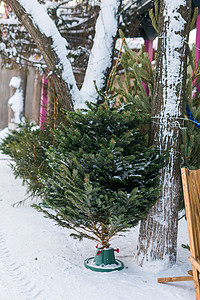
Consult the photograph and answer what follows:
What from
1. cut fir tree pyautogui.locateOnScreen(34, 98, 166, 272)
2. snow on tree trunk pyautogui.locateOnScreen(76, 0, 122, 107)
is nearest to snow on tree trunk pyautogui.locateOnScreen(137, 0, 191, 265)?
cut fir tree pyautogui.locateOnScreen(34, 98, 166, 272)

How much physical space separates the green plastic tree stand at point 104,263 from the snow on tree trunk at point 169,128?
270mm

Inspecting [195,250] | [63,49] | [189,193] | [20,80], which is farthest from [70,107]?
[20,80]

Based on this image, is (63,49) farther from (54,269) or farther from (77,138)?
(54,269)

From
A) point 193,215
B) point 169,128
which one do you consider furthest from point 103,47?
point 193,215

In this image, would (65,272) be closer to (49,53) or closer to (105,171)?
(105,171)

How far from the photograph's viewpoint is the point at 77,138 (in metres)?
3.11

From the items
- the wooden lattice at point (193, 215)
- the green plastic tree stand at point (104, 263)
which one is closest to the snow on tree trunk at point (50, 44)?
the green plastic tree stand at point (104, 263)

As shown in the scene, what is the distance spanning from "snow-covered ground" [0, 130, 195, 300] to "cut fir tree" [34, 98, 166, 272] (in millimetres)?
488

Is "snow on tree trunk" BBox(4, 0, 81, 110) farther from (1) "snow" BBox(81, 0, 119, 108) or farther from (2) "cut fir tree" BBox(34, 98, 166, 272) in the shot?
(2) "cut fir tree" BBox(34, 98, 166, 272)

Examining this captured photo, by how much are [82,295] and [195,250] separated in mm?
997

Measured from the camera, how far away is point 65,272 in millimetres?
3221

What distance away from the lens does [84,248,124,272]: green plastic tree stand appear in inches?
130

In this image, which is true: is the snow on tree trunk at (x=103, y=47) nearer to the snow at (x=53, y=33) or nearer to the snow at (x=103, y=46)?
the snow at (x=103, y=46)

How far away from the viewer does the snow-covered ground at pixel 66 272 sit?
9.23ft
